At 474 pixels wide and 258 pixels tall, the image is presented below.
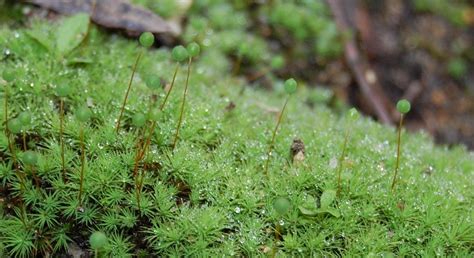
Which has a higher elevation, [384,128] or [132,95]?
[132,95]

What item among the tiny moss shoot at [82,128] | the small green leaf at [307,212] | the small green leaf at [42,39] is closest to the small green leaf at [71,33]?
the small green leaf at [42,39]

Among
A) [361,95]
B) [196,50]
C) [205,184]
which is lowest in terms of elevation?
[361,95]

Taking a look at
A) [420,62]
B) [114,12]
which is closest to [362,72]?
[420,62]

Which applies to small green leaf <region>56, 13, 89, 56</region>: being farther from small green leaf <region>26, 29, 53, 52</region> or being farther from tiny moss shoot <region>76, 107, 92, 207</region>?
tiny moss shoot <region>76, 107, 92, 207</region>

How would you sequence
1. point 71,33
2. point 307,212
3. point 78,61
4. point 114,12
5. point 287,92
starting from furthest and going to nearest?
point 114,12
point 71,33
point 78,61
point 287,92
point 307,212

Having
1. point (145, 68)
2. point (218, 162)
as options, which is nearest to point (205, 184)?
point (218, 162)

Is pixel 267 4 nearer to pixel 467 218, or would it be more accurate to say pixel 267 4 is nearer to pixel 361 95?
pixel 361 95

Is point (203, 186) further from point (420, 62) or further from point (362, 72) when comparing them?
point (420, 62)
